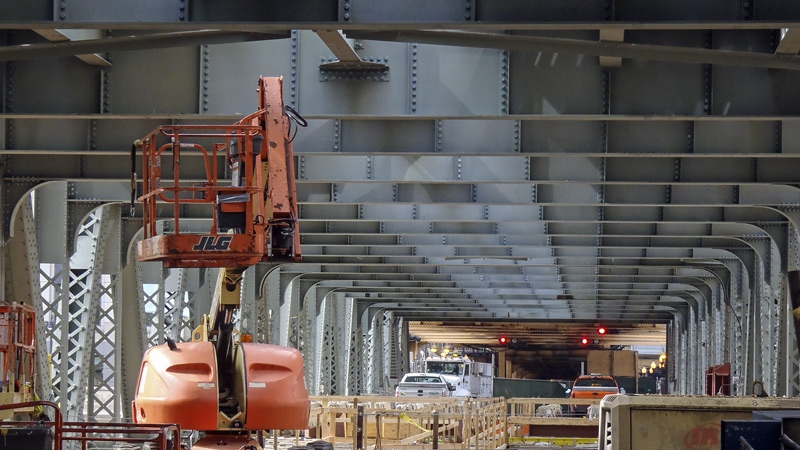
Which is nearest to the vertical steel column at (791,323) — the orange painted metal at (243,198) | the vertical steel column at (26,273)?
the orange painted metal at (243,198)

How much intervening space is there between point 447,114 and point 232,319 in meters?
4.21

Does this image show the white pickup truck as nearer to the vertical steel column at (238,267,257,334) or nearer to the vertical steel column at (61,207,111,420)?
the vertical steel column at (238,267,257,334)

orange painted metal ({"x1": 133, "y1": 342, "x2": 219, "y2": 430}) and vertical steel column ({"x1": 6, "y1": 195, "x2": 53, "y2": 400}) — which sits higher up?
vertical steel column ({"x1": 6, "y1": 195, "x2": 53, "y2": 400})

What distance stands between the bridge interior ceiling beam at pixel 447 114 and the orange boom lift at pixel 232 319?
49.2 inches

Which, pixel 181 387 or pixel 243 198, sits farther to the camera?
pixel 181 387

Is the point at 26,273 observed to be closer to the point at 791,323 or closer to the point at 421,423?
the point at 421,423

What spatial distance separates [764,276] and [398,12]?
73.3 feet

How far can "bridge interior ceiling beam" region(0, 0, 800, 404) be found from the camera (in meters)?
13.7

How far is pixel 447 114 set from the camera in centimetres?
1775

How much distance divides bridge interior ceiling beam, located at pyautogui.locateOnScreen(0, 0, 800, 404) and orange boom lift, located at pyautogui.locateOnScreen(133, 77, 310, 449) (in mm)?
1251

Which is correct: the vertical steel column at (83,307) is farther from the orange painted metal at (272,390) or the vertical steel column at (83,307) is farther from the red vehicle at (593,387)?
the red vehicle at (593,387)

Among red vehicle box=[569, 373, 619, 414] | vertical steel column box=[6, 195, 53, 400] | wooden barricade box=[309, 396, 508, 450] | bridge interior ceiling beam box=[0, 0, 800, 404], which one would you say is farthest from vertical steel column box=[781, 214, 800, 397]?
red vehicle box=[569, 373, 619, 414]

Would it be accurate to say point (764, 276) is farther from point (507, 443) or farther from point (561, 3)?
point (561, 3)

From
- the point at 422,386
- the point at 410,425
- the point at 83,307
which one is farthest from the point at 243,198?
the point at 422,386
